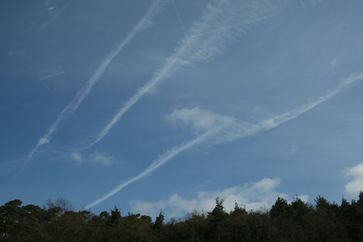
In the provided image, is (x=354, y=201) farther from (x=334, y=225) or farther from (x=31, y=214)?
(x=31, y=214)

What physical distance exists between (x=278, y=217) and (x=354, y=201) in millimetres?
13168

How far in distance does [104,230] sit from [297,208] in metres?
31.1

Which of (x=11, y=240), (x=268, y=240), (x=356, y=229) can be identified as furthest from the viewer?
(x=356, y=229)

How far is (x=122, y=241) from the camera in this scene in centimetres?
6384

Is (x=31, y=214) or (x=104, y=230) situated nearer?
(x=104, y=230)

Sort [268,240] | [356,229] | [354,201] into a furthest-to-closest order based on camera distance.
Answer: [354,201], [356,229], [268,240]

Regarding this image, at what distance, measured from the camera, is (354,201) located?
219ft

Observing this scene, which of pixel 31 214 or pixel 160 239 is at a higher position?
pixel 31 214

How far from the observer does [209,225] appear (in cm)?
6731

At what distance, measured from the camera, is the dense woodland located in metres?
57.8

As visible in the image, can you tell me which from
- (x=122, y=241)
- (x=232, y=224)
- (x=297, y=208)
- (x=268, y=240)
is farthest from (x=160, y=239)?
(x=297, y=208)

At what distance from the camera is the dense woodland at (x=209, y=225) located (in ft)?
190

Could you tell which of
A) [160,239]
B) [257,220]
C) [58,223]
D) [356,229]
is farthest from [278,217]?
[58,223]

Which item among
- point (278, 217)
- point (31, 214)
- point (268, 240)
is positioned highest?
point (31, 214)
